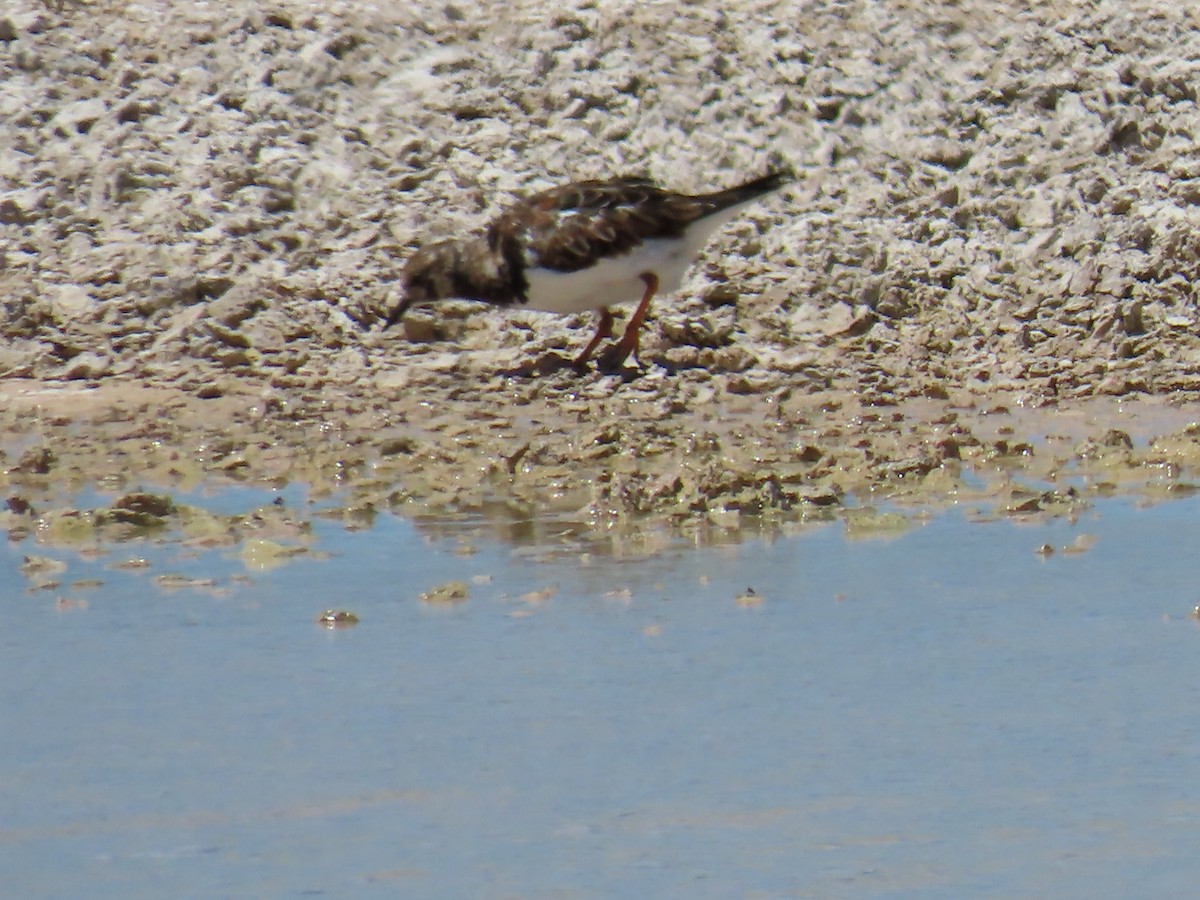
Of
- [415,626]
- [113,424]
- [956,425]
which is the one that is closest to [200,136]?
[113,424]

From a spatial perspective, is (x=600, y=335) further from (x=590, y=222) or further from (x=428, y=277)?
(x=428, y=277)

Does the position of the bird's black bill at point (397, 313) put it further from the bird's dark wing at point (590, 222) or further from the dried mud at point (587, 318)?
the bird's dark wing at point (590, 222)

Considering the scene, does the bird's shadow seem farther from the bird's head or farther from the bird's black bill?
the bird's black bill

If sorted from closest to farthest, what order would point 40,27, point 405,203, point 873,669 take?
point 873,669 < point 405,203 < point 40,27

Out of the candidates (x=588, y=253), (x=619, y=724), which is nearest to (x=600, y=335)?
(x=588, y=253)

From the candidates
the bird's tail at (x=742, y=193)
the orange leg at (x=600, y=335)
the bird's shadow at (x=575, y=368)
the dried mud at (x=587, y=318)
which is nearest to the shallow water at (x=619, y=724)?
the dried mud at (x=587, y=318)

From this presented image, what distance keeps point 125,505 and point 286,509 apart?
17.6 inches

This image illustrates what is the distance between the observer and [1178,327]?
9195 mm

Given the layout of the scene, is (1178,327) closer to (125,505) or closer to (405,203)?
(405,203)

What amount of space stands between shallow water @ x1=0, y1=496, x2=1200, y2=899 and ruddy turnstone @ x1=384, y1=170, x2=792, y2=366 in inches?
117

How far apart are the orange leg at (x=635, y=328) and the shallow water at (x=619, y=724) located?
9.35 feet

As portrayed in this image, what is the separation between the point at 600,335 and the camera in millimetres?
9328

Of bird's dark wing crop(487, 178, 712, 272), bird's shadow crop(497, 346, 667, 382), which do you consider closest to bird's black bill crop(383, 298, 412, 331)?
bird's dark wing crop(487, 178, 712, 272)

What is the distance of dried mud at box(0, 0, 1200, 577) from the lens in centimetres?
725
